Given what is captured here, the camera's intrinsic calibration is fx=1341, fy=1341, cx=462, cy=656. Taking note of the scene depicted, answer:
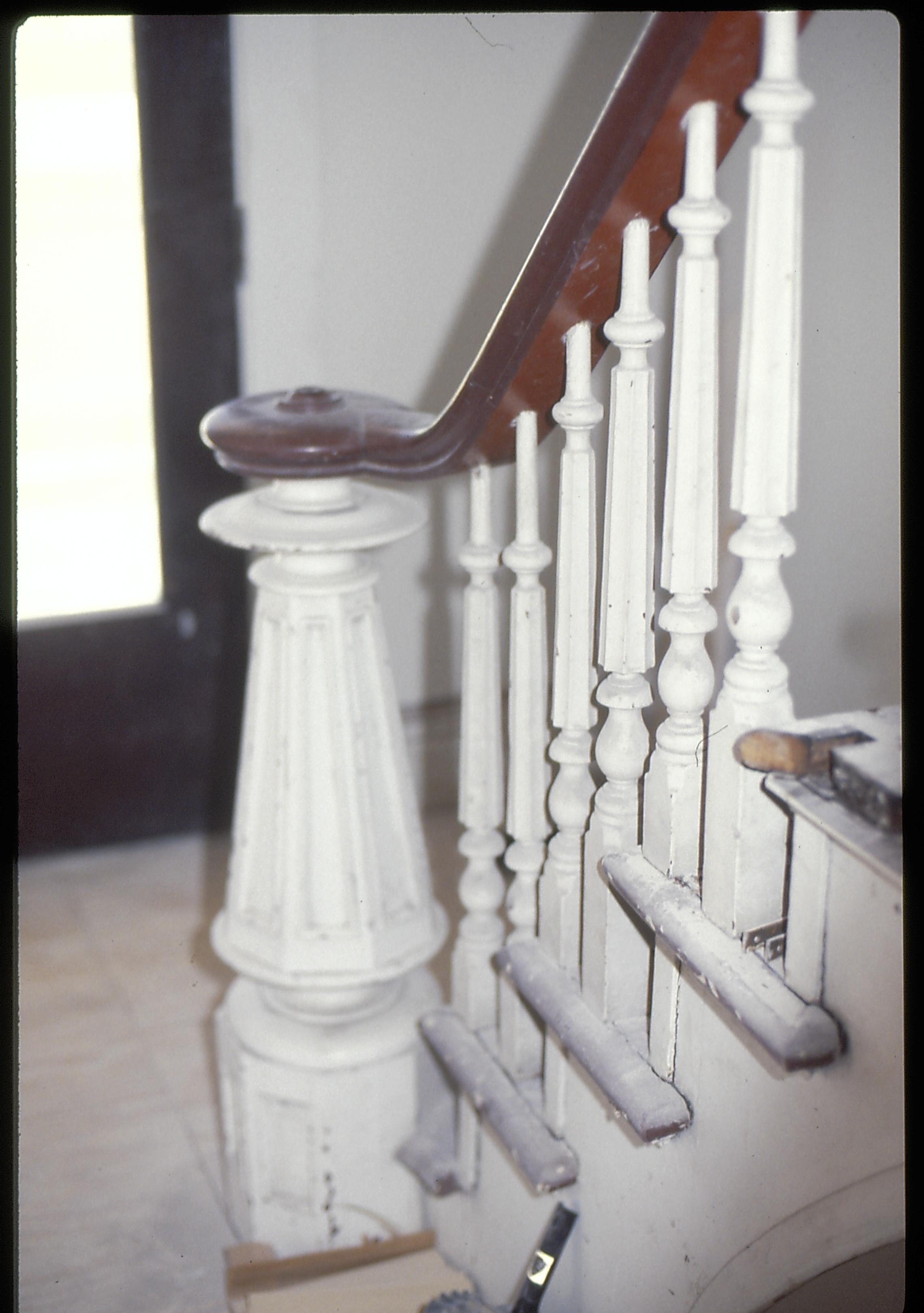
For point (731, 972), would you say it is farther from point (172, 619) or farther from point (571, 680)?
point (172, 619)

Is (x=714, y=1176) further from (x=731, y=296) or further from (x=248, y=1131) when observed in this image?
(x=731, y=296)

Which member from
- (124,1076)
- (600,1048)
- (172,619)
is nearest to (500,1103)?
(600,1048)

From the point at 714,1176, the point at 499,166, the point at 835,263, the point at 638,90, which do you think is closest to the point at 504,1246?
the point at 714,1176

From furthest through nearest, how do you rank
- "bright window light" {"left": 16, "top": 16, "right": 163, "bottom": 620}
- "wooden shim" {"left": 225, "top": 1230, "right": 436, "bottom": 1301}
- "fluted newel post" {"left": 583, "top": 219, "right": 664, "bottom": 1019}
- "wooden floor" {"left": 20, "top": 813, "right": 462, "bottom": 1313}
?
1. "bright window light" {"left": 16, "top": 16, "right": 163, "bottom": 620}
2. "wooden floor" {"left": 20, "top": 813, "right": 462, "bottom": 1313}
3. "wooden shim" {"left": 225, "top": 1230, "right": 436, "bottom": 1301}
4. "fluted newel post" {"left": 583, "top": 219, "right": 664, "bottom": 1019}

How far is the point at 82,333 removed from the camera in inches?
112

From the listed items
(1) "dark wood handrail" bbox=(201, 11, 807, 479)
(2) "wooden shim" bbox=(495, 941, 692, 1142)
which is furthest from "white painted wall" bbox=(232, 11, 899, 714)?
(2) "wooden shim" bbox=(495, 941, 692, 1142)

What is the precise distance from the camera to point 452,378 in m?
3.06

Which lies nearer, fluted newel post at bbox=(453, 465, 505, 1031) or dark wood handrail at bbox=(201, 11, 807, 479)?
dark wood handrail at bbox=(201, 11, 807, 479)

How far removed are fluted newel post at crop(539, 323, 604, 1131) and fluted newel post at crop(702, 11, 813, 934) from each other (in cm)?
27

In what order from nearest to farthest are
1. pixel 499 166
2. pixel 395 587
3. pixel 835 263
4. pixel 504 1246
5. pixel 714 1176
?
1. pixel 714 1176
2. pixel 504 1246
3. pixel 835 263
4. pixel 499 166
5. pixel 395 587

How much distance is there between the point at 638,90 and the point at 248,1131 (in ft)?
4.73

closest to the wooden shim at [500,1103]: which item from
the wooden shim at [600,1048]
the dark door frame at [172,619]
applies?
the wooden shim at [600,1048]

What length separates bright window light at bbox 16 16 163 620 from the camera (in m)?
2.69

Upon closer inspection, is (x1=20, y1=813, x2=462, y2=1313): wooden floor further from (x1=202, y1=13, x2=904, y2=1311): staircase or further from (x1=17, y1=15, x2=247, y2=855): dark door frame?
(x1=202, y1=13, x2=904, y2=1311): staircase
